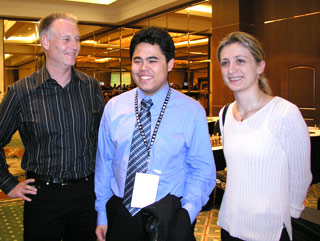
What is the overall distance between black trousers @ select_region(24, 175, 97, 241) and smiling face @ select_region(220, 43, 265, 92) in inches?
42.5

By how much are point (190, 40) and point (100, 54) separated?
14.7 feet

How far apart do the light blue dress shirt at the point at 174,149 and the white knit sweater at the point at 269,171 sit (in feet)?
0.56

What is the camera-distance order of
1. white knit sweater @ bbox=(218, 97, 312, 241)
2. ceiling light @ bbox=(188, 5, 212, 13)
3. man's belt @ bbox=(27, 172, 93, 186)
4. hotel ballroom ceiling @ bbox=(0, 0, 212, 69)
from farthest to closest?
hotel ballroom ceiling @ bbox=(0, 0, 212, 69) < ceiling light @ bbox=(188, 5, 212, 13) < man's belt @ bbox=(27, 172, 93, 186) < white knit sweater @ bbox=(218, 97, 312, 241)

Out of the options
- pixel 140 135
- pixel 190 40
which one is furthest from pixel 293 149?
pixel 190 40

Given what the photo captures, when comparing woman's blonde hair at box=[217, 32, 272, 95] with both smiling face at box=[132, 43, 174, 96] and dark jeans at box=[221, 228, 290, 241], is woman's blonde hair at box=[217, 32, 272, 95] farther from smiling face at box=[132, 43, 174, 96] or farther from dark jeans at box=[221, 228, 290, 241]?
dark jeans at box=[221, 228, 290, 241]

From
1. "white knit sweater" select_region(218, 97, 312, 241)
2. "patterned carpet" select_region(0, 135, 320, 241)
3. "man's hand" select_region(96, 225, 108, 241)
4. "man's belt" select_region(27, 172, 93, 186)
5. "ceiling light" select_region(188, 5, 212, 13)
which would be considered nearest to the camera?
"white knit sweater" select_region(218, 97, 312, 241)

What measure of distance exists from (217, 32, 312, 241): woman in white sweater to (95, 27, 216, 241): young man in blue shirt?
17cm

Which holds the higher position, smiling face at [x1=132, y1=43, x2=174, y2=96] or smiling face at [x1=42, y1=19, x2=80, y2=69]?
smiling face at [x1=42, y1=19, x2=80, y2=69]

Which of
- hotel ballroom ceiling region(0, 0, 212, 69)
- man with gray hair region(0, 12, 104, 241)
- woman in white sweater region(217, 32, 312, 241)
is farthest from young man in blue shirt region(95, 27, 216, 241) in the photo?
hotel ballroom ceiling region(0, 0, 212, 69)

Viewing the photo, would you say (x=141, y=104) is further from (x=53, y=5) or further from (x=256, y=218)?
(x=53, y=5)

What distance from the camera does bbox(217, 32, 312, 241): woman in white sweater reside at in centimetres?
160

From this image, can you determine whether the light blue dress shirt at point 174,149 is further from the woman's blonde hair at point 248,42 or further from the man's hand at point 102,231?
the woman's blonde hair at point 248,42

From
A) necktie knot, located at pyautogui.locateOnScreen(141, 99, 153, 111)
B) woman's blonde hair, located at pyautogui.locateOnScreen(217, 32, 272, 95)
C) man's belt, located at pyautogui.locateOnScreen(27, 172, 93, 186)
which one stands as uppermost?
woman's blonde hair, located at pyautogui.locateOnScreen(217, 32, 272, 95)

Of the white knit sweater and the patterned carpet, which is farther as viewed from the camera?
the patterned carpet
